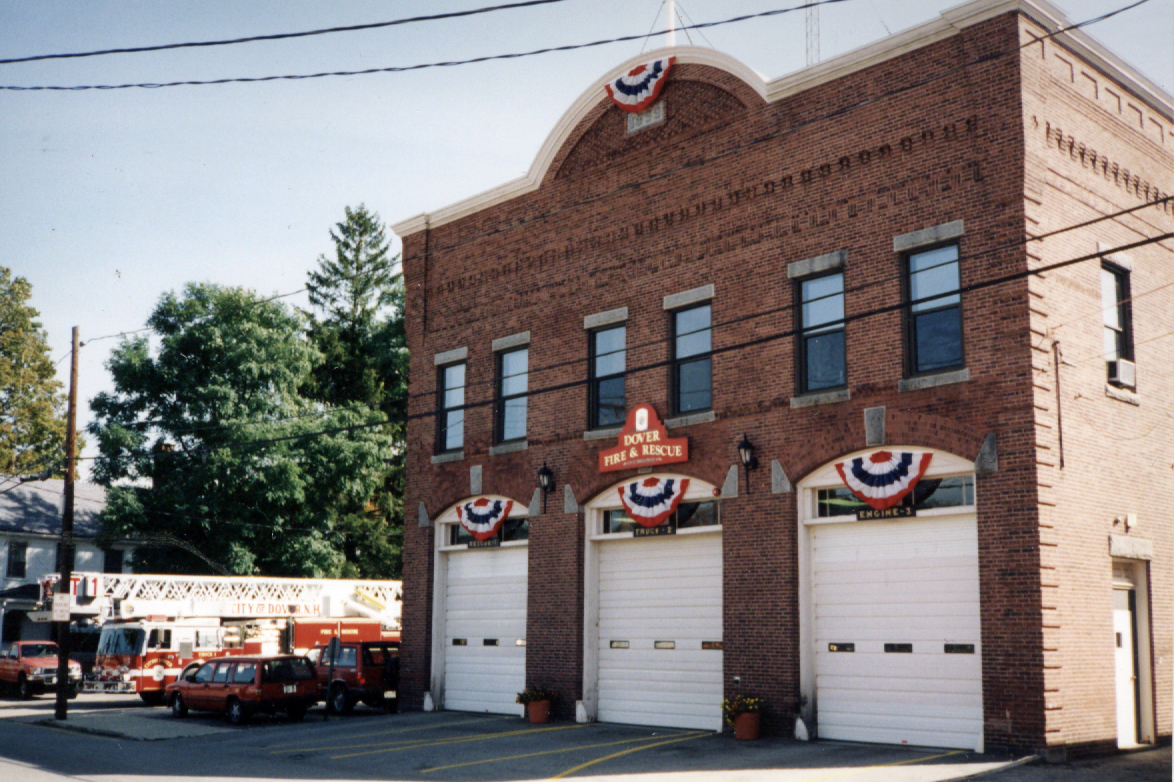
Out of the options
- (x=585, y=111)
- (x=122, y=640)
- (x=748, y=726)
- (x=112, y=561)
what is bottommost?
(x=748, y=726)

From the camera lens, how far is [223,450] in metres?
42.9

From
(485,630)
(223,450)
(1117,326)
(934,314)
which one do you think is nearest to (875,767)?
(934,314)

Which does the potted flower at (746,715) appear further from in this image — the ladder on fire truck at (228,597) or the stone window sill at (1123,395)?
the ladder on fire truck at (228,597)

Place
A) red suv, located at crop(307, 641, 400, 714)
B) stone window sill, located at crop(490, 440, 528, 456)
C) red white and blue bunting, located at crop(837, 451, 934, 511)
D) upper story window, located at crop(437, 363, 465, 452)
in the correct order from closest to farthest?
1. red white and blue bunting, located at crop(837, 451, 934, 511)
2. stone window sill, located at crop(490, 440, 528, 456)
3. upper story window, located at crop(437, 363, 465, 452)
4. red suv, located at crop(307, 641, 400, 714)

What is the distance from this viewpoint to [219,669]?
84.5ft

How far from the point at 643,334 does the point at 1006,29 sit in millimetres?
8534

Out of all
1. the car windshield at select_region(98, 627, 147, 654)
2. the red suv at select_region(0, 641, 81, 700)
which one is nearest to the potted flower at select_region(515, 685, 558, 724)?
the car windshield at select_region(98, 627, 147, 654)

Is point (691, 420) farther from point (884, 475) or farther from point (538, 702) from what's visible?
point (538, 702)

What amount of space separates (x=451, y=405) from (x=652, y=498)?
6.81 meters

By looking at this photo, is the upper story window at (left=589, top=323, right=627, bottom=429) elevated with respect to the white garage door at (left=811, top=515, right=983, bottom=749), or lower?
elevated

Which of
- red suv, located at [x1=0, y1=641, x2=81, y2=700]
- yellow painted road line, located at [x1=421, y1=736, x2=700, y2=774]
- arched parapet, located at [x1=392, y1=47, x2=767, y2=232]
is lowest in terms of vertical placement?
red suv, located at [x1=0, y1=641, x2=81, y2=700]

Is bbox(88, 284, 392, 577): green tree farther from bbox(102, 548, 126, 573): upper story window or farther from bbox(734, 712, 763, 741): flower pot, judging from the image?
bbox(734, 712, 763, 741): flower pot

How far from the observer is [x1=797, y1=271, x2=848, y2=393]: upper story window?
63.1 ft

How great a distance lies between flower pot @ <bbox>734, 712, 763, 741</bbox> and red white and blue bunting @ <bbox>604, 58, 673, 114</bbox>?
12.0m
